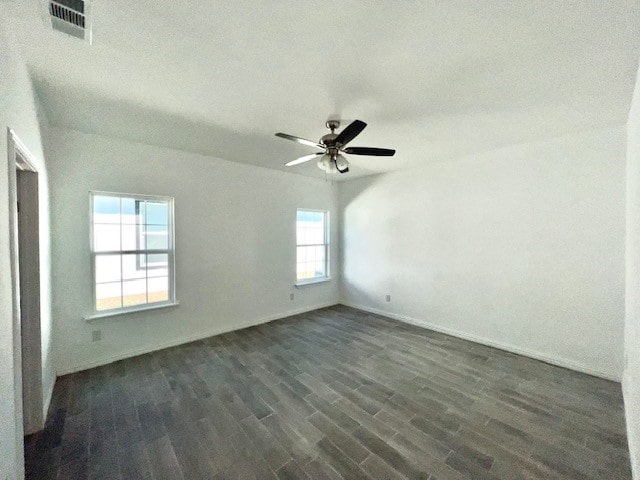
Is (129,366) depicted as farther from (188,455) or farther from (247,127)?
(247,127)

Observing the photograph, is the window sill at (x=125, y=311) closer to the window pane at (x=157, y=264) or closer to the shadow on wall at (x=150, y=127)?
the window pane at (x=157, y=264)

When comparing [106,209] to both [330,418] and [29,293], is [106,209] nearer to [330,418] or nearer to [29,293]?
[29,293]

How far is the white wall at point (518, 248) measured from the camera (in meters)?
2.76

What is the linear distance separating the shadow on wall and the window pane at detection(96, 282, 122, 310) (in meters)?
1.84

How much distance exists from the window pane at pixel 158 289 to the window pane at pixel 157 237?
1.46ft

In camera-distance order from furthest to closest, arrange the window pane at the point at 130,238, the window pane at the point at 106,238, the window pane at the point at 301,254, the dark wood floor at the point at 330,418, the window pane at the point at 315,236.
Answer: the window pane at the point at 315,236 → the window pane at the point at 301,254 → the window pane at the point at 130,238 → the window pane at the point at 106,238 → the dark wood floor at the point at 330,418

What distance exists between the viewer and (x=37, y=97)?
214cm

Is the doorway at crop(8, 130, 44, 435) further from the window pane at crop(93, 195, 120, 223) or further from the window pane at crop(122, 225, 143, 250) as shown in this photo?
the window pane at crop(122, 225, 143, 250)

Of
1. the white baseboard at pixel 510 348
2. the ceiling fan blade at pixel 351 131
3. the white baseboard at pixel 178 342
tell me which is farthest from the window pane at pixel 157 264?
the white baseboard at pixel 510 348

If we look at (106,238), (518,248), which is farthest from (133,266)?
(518,248)

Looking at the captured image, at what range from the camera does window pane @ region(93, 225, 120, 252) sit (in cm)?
303

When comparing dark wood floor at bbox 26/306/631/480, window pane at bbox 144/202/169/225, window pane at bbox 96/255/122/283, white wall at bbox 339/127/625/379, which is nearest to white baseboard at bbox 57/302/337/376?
dark wood floor at bbox 26/306/631/480

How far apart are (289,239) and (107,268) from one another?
2.72m

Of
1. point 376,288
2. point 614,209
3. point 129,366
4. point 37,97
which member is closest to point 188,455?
point 129,366
